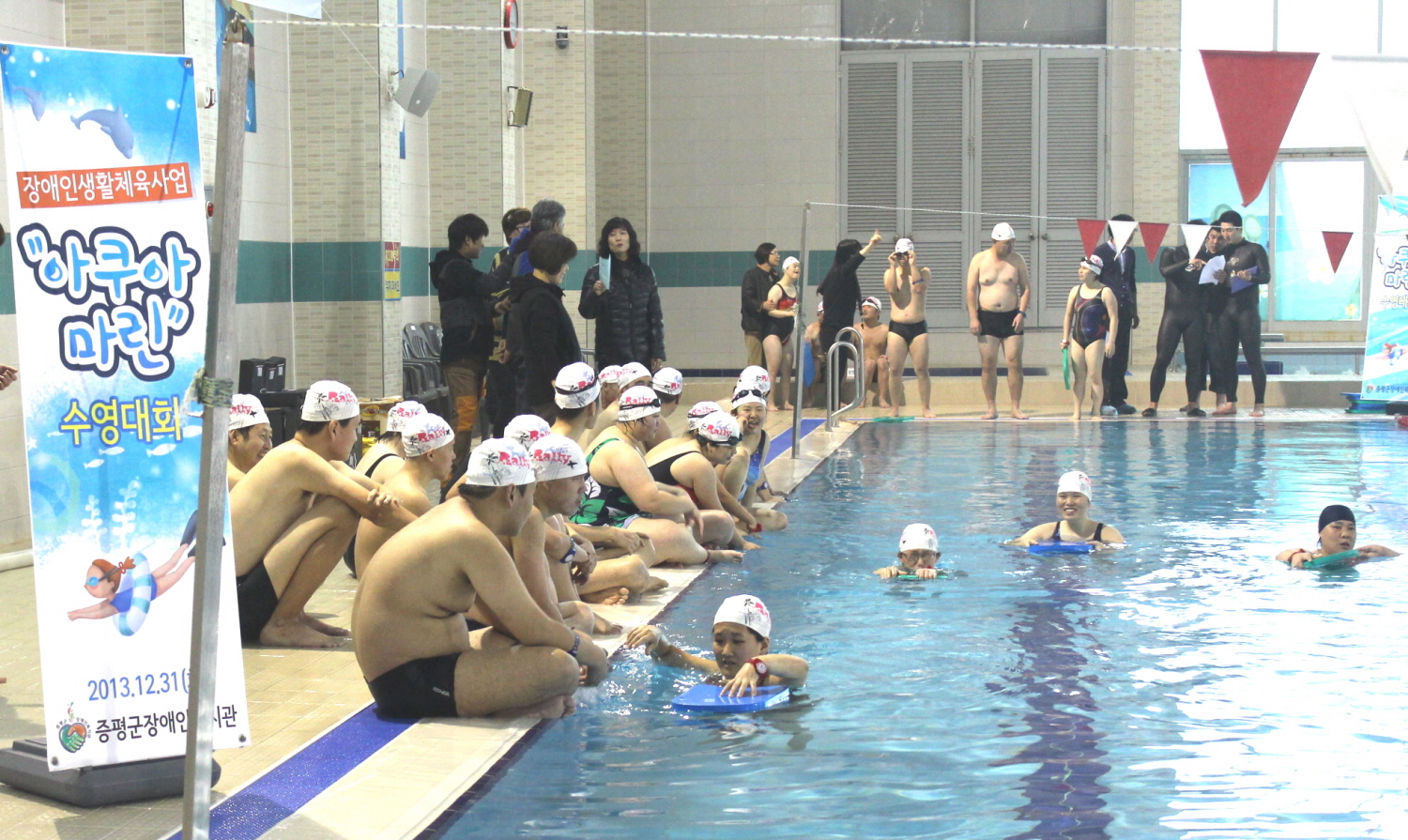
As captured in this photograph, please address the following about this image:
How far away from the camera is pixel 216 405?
301cm

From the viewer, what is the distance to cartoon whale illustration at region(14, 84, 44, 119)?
12.1 ft

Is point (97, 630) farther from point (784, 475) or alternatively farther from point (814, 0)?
point (814, 0)

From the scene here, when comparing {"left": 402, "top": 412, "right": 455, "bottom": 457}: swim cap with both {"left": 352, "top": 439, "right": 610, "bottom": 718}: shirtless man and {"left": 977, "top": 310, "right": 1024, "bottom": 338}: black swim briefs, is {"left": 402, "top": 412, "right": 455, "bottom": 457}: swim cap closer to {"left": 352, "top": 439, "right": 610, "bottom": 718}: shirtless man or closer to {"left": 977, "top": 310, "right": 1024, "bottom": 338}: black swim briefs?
{"left": 352, "top": 439, "right": 610, "bottom": 718}: shirtless man

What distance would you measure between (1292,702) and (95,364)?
412 cm

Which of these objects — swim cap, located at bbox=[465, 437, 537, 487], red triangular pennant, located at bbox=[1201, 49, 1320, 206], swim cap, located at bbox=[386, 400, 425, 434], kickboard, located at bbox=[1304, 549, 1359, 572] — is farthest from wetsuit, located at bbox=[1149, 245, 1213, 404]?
swim cap, located at bbox=[465, 437, 537, 487]

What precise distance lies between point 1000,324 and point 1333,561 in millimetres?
6869

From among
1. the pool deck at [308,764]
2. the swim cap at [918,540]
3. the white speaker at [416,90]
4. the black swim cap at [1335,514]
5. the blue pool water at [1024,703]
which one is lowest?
the blue pool water at [1024,703]

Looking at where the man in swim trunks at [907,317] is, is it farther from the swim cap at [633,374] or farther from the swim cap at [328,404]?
the swim cap at [328,404]

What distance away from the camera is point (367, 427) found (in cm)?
991

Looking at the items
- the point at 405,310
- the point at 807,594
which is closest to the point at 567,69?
the point at 405,310

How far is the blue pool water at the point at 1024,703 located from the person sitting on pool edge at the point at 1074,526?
0.20 m

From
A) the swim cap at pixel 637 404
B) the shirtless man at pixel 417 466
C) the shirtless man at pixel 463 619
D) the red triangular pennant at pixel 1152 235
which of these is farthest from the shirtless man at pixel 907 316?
the shirtless man at pixel 463 619

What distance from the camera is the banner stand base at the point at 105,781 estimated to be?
400 cm

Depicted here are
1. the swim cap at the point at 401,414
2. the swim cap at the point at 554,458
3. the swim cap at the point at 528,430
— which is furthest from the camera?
the swim cap at the point at 401,414
